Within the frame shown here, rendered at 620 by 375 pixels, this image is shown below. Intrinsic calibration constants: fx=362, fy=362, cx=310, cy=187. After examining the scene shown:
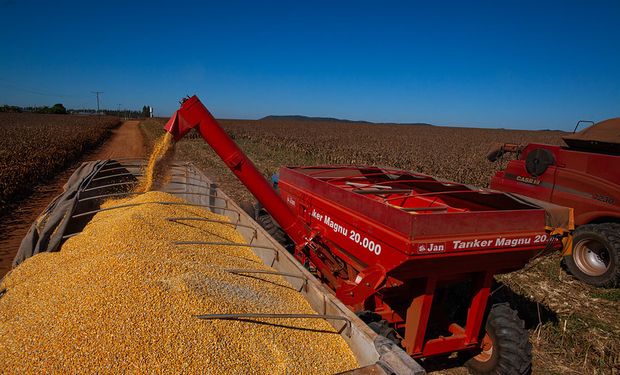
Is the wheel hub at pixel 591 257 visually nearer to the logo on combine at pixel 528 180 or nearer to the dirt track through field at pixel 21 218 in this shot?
the logo on combine at pixel 528 180

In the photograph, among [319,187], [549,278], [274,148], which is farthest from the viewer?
[274,148]

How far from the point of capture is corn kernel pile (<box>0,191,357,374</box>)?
1.93m

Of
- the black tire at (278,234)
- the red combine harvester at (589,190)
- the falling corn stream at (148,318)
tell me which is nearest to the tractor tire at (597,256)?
the red combine harvester at (589,190)

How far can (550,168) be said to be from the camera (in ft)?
20.1

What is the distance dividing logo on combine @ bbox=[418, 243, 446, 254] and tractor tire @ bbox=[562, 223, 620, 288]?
437cm

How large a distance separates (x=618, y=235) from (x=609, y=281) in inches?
27.0

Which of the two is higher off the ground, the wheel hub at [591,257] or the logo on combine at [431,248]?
the logo on combine at [431,248]

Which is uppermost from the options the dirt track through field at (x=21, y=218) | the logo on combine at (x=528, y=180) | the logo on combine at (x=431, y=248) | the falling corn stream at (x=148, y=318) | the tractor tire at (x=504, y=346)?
the logo on combine at (x=528, y=180)

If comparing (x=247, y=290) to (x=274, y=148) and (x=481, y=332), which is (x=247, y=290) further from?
(x=274, y=148)

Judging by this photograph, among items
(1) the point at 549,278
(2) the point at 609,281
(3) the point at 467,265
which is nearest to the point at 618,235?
(2) the point at 609,281

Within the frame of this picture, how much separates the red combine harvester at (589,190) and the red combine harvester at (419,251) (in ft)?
10.3

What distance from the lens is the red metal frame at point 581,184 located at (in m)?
5.37

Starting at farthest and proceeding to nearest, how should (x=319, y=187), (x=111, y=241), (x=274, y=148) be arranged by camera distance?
(x=274, y=148), (x=319, y=187), (x=111, y=241)

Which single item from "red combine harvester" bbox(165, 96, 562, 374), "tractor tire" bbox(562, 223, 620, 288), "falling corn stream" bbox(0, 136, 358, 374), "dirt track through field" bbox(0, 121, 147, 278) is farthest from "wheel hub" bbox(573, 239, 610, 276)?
"dirt track through field" bbox(0, 121, 147, 278)
